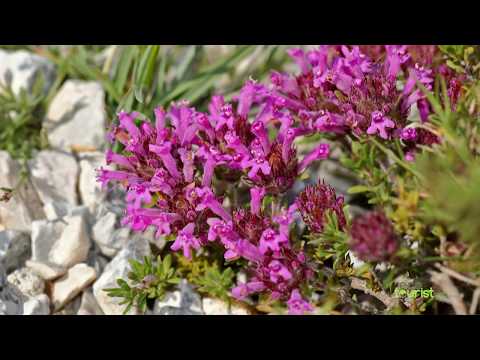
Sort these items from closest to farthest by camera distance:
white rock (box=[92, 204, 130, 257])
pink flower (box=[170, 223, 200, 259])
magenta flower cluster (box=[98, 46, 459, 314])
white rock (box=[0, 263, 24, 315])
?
magenta flower cluster (box=[98, 46, 459, 314]), pink flower (box=[170, 223, 200, 259]), white rock (box=[0, 263, 24, 315]), white rock (box=[92, 204, 130, 257])

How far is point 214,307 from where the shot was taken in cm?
350

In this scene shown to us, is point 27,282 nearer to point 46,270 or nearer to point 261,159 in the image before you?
point 46,270

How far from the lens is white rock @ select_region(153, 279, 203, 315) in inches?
136

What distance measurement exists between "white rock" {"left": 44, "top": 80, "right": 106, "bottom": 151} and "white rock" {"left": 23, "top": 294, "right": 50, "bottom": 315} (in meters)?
1.23

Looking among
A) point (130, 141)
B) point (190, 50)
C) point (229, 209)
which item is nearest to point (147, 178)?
point (130, 141)

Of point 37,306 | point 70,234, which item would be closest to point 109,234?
point 70,234

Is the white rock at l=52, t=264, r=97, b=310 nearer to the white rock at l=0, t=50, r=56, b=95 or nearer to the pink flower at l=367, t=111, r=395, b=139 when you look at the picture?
the white rock at l=0, t=50, r=56, b=95

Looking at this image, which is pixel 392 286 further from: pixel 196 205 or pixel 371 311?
pixel 196 205

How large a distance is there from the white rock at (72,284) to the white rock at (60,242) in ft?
0.24

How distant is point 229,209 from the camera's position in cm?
374

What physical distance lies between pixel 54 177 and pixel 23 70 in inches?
39.7

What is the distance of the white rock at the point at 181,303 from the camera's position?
3459 millimetres

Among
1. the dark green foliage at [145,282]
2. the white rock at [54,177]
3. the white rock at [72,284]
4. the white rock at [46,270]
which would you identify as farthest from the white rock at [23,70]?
the dark green foliage at [145,282]

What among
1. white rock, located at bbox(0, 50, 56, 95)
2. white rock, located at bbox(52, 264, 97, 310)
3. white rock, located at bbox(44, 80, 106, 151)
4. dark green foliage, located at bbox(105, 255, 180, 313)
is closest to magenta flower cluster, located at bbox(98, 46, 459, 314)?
dark green foliage, located at bbox(105, 255, 180, 313)
